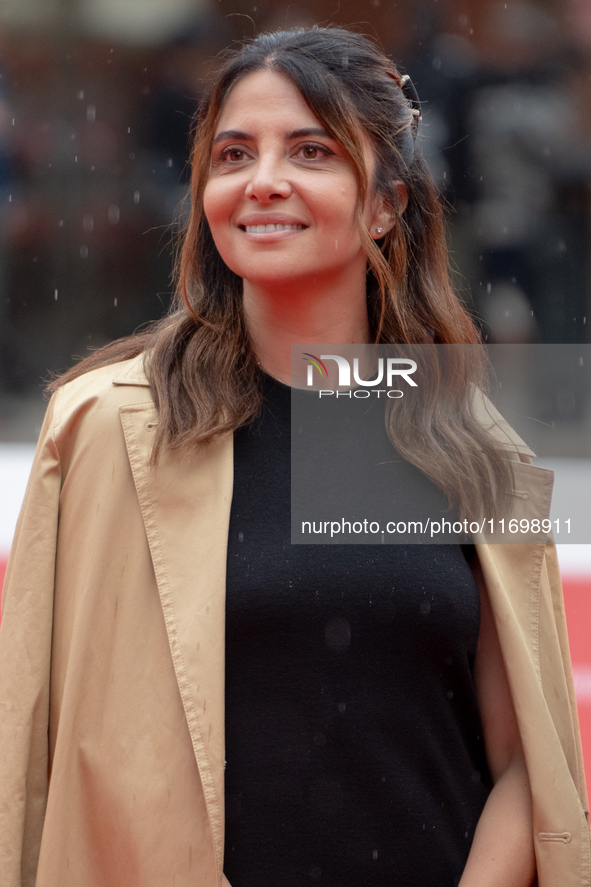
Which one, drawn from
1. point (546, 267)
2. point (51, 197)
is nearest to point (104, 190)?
point (51, 197)

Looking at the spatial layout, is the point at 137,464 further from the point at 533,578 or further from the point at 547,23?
the point at 547,23

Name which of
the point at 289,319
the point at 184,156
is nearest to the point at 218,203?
the point at 289,319

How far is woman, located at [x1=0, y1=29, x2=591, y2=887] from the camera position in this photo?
66.7 inches

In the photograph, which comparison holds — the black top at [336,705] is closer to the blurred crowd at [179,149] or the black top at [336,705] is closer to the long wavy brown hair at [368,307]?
the long wavy brown hair at [368,307]

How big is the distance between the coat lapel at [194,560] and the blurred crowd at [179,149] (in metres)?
4.00

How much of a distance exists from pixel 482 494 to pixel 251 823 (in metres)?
0.74

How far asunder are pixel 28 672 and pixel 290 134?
1.06 m

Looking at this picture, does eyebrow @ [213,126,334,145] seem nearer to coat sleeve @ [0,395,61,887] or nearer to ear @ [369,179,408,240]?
ear @ [369,179,408,240]

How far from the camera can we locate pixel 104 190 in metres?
5.82

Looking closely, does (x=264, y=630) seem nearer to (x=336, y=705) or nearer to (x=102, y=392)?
(x=336, y=705)

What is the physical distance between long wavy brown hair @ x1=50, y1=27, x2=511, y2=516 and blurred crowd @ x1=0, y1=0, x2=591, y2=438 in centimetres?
352

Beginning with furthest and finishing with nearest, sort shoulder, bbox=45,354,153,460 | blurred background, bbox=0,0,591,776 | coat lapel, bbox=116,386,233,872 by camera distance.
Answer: blurred background, bbox=0,0,591,776 < shoulder, bbox=45,354,153,460 < coat lapel, bbox=116,386,233,872

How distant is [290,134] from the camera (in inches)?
72.3

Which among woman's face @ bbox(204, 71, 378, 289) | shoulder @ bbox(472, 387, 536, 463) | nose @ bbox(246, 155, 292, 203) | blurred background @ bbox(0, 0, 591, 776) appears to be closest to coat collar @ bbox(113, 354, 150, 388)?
woman's face @ bbox(204, 71, 378, 289)
